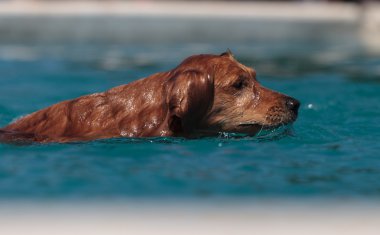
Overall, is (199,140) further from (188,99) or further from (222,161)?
(222,161)

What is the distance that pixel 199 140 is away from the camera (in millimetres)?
5070

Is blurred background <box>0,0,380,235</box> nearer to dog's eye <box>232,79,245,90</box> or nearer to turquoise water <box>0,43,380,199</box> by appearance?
turquoise water <box>0,43,380,199</box>

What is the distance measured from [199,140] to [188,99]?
0.31m

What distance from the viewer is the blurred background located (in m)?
2.01

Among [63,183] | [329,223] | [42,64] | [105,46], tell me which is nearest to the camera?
[329,223]

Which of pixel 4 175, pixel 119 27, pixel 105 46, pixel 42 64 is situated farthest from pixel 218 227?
pixel 119 27

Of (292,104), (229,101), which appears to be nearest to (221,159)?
(229,101)

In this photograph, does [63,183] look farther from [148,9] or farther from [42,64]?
[148,9]

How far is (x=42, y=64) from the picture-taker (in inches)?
409

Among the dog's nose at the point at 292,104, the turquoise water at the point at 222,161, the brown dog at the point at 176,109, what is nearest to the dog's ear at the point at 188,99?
the brown dog at the point at 176,109

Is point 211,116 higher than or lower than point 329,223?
lower

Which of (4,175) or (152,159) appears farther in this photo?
(152,159)

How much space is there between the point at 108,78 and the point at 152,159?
4724mm

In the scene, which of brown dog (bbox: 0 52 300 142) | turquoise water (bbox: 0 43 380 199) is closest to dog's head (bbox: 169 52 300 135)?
brown dog (bbox: 0 52 300 142)
